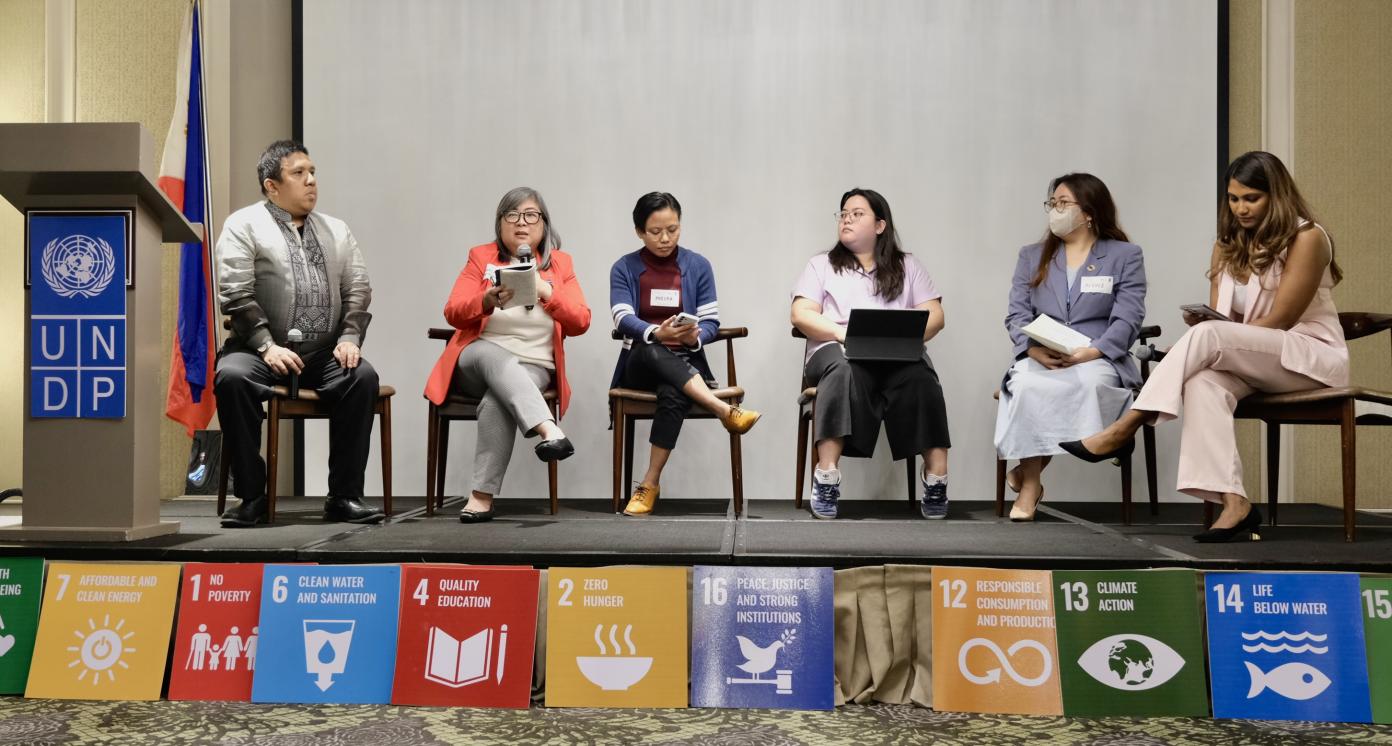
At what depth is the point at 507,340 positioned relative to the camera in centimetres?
323

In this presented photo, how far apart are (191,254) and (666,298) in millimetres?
1778

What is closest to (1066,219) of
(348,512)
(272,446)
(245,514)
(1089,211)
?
(1089,211)

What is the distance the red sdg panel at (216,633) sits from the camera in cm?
211

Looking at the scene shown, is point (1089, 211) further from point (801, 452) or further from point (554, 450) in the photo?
point (554, 450)

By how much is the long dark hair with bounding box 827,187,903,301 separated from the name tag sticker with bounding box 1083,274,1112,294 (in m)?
0.61

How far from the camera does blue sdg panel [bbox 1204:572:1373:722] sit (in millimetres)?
1966

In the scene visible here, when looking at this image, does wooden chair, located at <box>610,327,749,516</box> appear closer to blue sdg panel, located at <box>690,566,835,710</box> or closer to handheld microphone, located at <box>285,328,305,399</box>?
handheld microphone, located at <box>285,328,305,399</box>

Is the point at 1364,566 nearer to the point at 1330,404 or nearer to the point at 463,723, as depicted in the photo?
the point at 1330,404

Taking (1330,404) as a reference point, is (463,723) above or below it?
below

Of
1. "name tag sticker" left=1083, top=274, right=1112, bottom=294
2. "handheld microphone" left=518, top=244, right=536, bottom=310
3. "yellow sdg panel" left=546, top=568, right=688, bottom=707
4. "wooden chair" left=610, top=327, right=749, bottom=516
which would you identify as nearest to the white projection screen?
"wooden chair" left=610, top=327, right=749, bottom=516

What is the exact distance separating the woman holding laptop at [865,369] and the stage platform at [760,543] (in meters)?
0.20

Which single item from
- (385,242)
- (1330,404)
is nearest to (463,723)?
(1330,404)

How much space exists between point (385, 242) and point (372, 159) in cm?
36

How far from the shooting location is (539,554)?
225 cm
